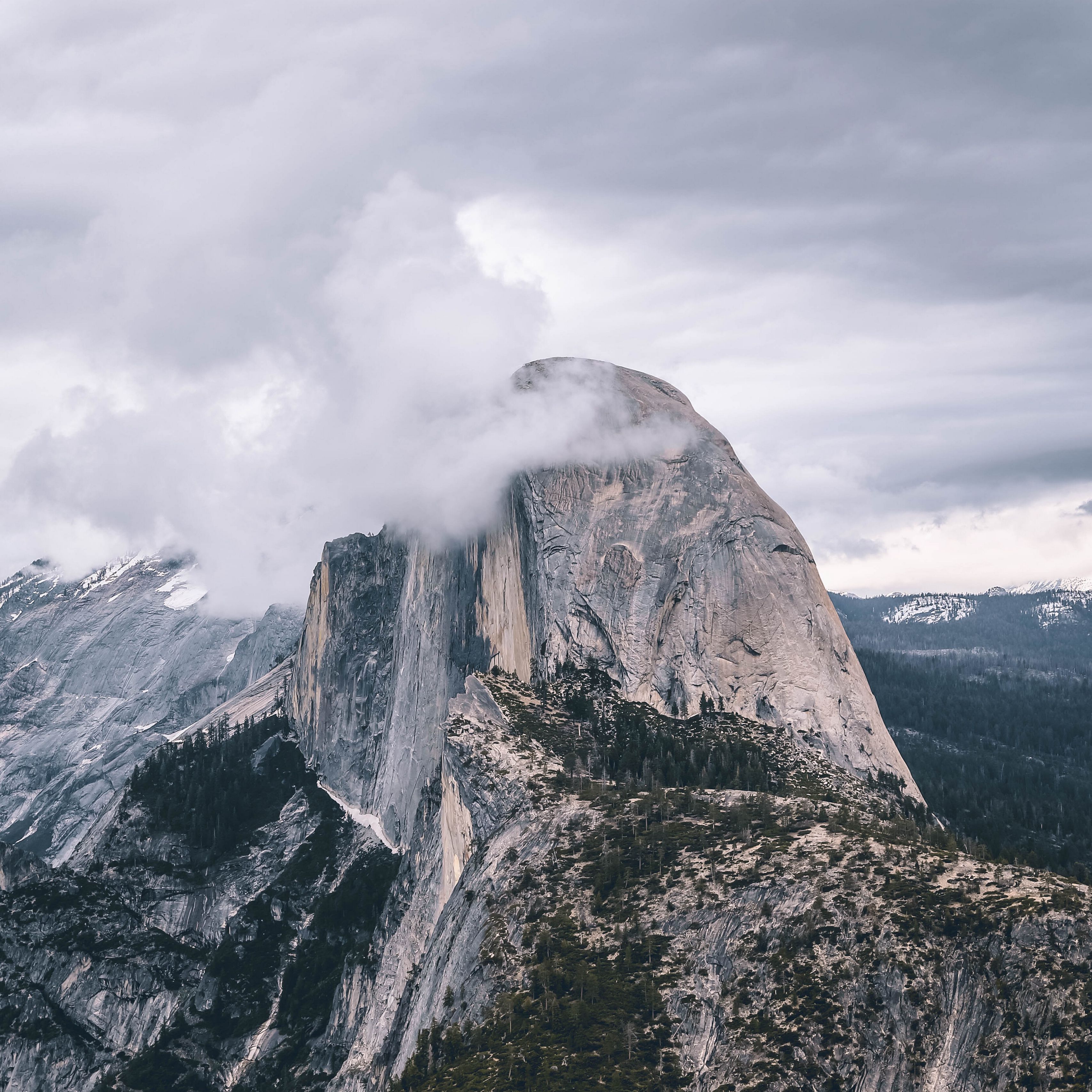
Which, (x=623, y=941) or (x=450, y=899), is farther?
(x=450, y=899)

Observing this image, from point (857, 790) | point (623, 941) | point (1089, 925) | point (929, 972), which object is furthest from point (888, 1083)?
point (857, 790)

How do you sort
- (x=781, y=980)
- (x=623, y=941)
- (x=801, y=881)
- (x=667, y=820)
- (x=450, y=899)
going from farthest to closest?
1. (x=450, y=899)
2. (x=667, y=820)
3. (x=623, y=941)
4. (x=801, y=881)
5. (x=781, y=980)

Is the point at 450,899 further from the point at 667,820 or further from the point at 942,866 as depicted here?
the point at 942,866

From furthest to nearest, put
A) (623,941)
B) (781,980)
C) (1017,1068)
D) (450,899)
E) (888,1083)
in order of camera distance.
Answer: (450,899) < (623,941) < (781,980) < (888,1083) < (1017,1068)

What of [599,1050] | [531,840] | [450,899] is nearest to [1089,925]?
[599,1050]

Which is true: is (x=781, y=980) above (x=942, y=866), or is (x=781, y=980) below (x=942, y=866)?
below

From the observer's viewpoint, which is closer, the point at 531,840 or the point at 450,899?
the point at 531,840

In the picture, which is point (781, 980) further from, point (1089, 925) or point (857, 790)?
point (857, 790)

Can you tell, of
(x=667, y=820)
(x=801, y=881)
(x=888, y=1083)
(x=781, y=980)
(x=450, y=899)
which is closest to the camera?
(x=888, y=1083)

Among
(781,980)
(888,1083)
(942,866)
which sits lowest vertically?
(888,1083)
